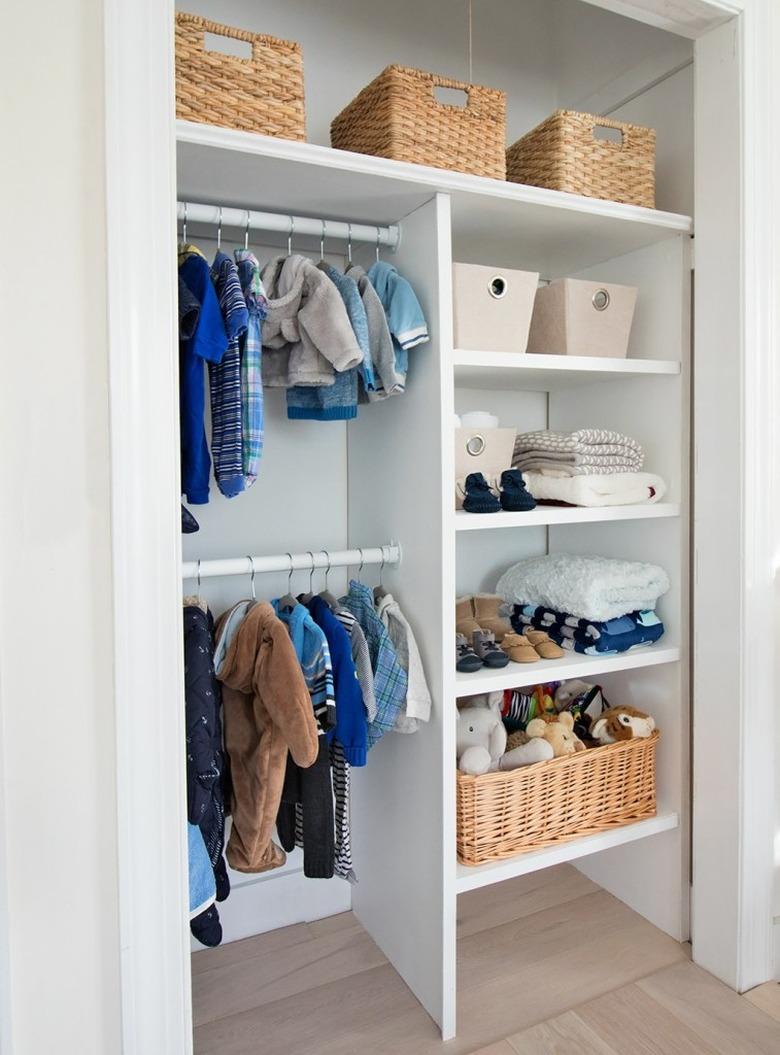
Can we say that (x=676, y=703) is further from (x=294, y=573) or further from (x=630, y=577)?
(x=294, y=573)

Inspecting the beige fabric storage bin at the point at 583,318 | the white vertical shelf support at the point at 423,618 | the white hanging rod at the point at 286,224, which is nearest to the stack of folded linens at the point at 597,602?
the white vertical shelf support at the point at 423,618

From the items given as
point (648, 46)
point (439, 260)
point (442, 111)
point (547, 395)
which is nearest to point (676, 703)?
point (547, 395)

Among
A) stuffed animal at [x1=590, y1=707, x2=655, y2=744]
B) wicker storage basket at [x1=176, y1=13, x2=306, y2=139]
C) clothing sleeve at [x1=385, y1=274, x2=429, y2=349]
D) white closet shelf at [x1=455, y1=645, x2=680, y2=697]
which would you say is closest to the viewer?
wicker storage basket at [x1=176, y1=13, x2=306, y2=139]

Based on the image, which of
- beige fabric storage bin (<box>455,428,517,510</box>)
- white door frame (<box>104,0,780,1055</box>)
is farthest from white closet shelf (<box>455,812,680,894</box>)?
beige fabric storage bin (<box>455,428,517,510</box>)

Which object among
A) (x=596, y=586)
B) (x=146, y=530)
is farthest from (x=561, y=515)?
(x=146, y=530)

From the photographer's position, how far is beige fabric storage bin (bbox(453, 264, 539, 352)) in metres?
1.66

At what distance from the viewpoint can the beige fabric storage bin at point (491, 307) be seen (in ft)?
5.46

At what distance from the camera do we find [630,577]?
190 cm

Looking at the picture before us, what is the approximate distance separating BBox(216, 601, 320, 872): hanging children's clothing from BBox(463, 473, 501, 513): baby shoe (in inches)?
19.7

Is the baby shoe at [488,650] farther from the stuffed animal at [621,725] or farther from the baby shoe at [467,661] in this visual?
the stuffed animal at [621,725]

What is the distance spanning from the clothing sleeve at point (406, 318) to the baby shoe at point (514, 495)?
38 centimetres

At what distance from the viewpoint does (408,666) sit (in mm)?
1665

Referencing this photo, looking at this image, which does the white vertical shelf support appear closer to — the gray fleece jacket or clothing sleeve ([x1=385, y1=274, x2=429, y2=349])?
clothing sleeve ([x1=385, y1=274, x2=429, y2=349])

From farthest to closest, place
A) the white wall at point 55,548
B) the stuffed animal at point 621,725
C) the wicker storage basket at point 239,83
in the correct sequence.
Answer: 1. the stuffed animal at point 621,725
2. the wicker storage basket at point 239,83
3. the white wall at point 55,548
